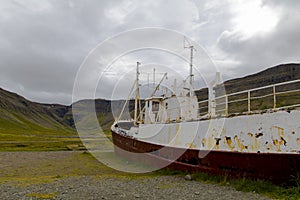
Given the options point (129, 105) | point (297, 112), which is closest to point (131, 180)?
point (297, 112)

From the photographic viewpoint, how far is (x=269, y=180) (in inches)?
382

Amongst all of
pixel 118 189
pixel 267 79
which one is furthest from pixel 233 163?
pixel 267 79

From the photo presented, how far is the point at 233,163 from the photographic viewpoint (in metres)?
10.9

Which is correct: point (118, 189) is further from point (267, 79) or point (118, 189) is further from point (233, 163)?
point (267, 79)

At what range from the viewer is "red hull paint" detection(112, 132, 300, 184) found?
9.17 metres

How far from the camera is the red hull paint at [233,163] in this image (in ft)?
30.1

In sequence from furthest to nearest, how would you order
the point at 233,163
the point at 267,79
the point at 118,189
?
the point at 267,79 → the point at 118,189 → the point at 233,163

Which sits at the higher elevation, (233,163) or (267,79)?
(267,79)

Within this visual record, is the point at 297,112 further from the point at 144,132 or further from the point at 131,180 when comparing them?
the point at 144,132

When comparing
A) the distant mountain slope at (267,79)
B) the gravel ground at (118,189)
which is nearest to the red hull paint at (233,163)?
the gravel ground at (118,189)

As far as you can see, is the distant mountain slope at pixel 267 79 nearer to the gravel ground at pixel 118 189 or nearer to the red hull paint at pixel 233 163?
the red hull paint at pixel 233 163

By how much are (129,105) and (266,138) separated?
1985 cm

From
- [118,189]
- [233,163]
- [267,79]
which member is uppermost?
[267,79]

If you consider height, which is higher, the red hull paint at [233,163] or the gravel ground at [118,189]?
the red hull paint at [233,163]
